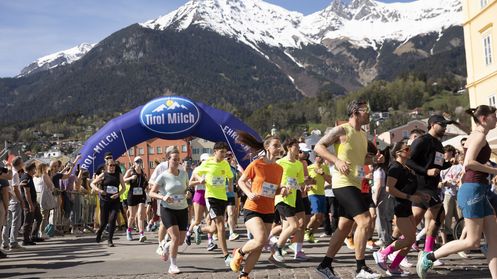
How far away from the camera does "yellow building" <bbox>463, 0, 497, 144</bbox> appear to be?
99.0ft

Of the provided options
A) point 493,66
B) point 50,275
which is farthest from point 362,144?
point 493,66

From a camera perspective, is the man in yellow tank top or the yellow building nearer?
the man in yellow tank top

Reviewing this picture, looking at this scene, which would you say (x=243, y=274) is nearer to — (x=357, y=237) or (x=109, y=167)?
(x=357, y=237)

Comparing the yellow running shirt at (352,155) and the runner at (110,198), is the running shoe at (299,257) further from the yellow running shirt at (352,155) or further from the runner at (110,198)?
the runner at (110,198)

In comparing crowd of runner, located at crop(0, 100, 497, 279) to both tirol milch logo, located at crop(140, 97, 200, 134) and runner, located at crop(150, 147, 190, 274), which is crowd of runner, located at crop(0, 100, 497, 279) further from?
tirol milch logo, located at crop(140, 97, 200, 134)

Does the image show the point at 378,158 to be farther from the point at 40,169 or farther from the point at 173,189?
the point at 40,169

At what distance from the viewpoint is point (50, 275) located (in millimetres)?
8852

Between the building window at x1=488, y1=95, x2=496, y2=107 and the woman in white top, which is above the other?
the building window at x1=488, y1=95, x2=496, y2=107

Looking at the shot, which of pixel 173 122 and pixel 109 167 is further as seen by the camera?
pixel 173 122

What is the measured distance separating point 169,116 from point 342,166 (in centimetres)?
1435

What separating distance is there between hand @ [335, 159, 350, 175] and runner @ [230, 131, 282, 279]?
104cm

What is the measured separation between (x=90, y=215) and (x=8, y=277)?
10254mm

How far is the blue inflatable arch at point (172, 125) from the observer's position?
66.5 ft

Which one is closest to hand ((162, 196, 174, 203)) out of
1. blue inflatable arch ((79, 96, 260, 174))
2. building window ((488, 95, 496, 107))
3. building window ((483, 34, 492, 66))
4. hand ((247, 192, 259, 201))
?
hand ((247, 192, 259, 201))
